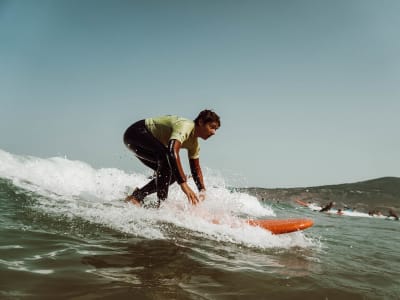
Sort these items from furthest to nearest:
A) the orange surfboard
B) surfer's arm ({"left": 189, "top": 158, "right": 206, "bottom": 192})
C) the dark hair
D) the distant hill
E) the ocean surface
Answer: the distant hill → surfer's arm ({"left": 189, "top": 158, "right": 206, "bottom": 192}) → the orange surfboard → the dark hair → the ocean surface

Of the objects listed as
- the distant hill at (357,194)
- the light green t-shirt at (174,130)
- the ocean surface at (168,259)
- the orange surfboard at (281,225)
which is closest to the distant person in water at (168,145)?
the light green t-shirt at (174,130)

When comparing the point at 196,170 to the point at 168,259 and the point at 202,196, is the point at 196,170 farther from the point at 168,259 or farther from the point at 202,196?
the point at 168,259

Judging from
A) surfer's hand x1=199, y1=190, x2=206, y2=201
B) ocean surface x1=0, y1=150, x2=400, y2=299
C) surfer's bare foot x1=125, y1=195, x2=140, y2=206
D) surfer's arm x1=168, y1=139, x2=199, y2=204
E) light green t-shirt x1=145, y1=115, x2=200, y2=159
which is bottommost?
ocean surface x1=0, y1=150, x2=400, y2=299

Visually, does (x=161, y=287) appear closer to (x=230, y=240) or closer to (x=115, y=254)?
(x=115, y=254)

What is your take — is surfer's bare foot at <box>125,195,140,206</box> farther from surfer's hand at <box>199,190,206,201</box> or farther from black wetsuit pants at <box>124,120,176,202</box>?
surfer's hand at <box>199,190,206,201</box>

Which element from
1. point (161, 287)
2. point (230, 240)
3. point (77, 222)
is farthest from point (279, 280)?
point (77, 222)

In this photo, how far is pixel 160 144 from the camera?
5.80 metres

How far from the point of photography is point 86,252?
3.28 meters

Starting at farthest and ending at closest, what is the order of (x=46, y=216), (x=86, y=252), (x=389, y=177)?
(x=389, y=177) < (x=46, y=216) < (x=86, y=252)

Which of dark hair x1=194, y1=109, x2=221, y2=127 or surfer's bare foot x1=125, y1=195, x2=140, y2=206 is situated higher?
dark hair x1=194, y1=109, x2=221, y2=127

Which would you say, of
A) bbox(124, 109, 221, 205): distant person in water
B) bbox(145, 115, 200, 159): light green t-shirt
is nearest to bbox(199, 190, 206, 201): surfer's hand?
bbox(124, 109, 221, 205): distant person in water

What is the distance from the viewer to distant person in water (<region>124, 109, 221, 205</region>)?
17.1ft

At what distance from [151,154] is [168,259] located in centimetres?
294

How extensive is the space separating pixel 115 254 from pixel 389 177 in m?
106
